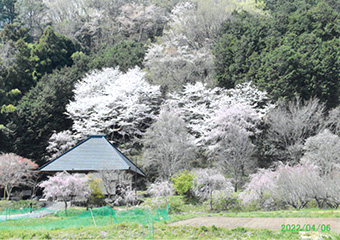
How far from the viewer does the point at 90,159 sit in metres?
19.1

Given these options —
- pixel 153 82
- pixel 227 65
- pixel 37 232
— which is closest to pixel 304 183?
pixel 37 232

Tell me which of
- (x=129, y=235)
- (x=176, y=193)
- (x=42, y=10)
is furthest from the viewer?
(x=42, y=10)

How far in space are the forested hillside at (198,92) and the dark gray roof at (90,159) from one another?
2780mm

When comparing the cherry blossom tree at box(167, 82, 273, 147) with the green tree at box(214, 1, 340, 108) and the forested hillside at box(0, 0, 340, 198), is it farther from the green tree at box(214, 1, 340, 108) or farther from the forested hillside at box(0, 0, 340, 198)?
the green tree at box(214, 1, 340, 108)

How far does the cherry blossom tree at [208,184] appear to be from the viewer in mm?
15305

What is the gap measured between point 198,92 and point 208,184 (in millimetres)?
10063

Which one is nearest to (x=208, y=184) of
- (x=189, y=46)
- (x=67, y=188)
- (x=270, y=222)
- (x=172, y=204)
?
(x=172, y=204)

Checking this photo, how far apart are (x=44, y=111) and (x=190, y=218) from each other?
19456 mm

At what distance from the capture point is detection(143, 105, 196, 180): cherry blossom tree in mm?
19953

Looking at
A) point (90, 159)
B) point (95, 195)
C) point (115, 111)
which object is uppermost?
point (115, 111)

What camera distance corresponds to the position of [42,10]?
44.2m

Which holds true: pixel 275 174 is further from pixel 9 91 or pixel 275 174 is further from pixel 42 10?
pixel 42 10

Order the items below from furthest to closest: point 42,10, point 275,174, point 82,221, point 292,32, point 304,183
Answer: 1. point 42,10
2. point 292,32
3. point 275,174
4. point 304,183
5. point 82,221

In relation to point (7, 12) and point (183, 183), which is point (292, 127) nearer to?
point (183, 183)
